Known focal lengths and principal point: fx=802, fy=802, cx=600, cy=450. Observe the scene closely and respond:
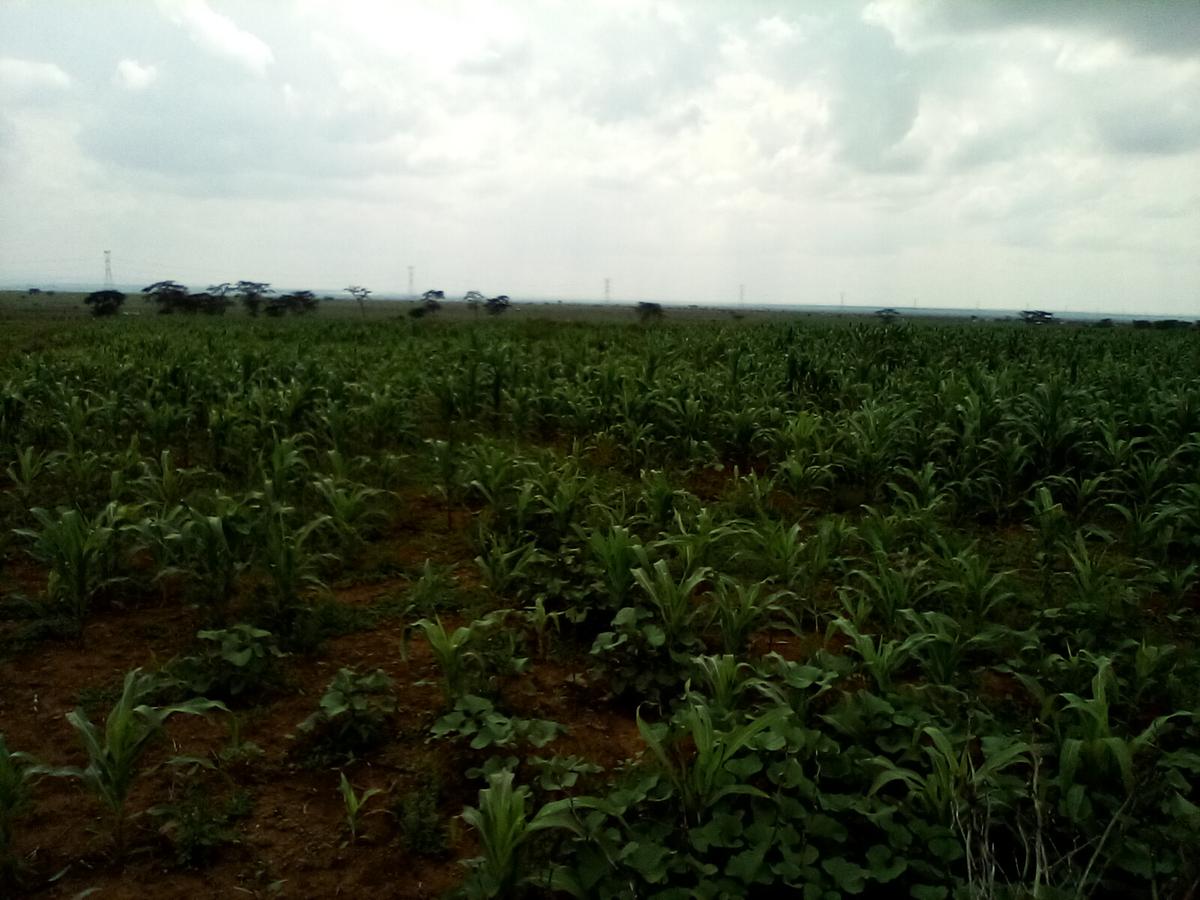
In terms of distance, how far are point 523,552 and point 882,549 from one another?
176cm

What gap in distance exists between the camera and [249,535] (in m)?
3.57

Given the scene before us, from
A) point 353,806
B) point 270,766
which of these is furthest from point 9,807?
point 353,806

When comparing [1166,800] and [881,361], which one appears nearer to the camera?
[1166,800]

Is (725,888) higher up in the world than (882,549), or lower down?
lower down

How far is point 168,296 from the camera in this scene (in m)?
34.3

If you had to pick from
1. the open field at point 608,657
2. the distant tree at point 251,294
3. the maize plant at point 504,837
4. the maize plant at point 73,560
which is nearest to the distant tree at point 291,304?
the distant tree at point 251,294

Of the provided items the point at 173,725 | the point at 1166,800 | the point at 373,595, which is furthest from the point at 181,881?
the point at 1166,800

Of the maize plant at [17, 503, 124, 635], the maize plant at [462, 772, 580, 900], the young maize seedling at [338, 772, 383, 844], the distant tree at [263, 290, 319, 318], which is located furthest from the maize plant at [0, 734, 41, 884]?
the distant tree at [263, 290, 319, 318]

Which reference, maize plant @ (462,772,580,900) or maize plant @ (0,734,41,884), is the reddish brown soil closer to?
maize plant @ (0,734,41,884)

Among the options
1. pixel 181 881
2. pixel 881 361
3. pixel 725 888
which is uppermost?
pixel 881 361

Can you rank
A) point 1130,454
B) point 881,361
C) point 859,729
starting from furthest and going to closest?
1. point 881,361
2. point 1130,454
3. point 859,729

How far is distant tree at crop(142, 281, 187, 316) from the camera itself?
34.0 m

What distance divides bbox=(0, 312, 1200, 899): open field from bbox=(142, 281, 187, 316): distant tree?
3087 centimetres

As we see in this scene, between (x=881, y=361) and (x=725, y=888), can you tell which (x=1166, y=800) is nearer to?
(x=725, y=888)
